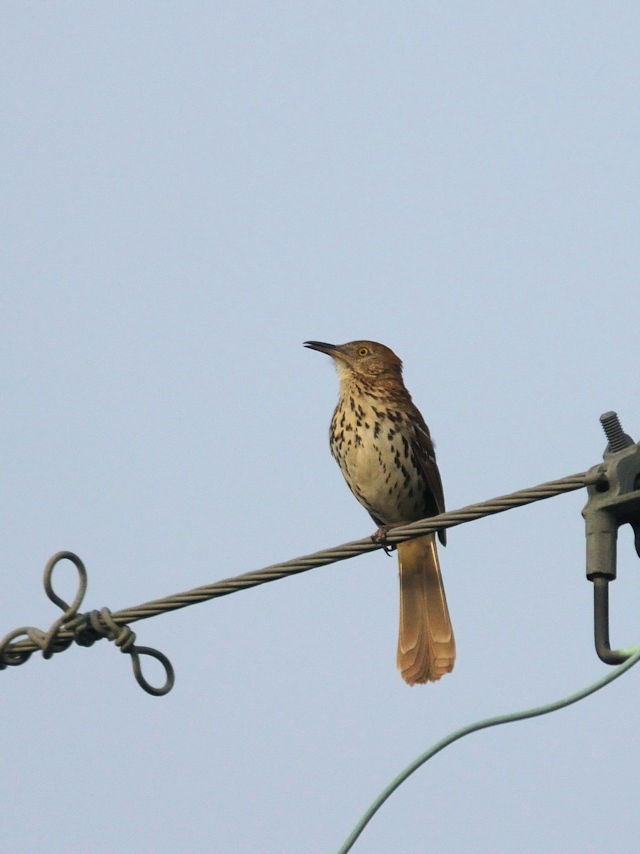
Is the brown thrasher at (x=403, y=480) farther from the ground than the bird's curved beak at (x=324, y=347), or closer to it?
closer to it

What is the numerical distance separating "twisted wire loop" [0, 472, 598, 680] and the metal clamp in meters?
0.60

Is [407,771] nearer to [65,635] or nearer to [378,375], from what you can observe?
[65,635]

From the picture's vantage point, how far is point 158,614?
15.2ft

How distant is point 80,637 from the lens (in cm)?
474

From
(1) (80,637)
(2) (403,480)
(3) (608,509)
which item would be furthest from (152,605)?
(2) (403,480)

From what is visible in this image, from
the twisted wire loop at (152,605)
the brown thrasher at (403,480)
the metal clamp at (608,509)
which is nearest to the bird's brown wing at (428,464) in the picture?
the brown thrasher at (403,480)

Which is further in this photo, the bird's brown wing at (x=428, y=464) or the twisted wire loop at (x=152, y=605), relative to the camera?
the bird's brown wing at (x=428, y=464)

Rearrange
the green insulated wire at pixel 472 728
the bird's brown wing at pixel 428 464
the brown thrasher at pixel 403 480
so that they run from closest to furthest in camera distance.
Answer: the green insulated wire at pixel 472 728 → the brown thrasher at pixel 403 480 → the bird's brown wing at pixel 428 464

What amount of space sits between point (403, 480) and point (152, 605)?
3.03 metres

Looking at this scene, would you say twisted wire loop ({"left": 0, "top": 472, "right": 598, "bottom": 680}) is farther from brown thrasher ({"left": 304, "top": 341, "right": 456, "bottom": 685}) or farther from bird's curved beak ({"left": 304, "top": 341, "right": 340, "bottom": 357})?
bird's curved beak ({"left": 304, "top": 341, "right": 340, "bottom": 357})

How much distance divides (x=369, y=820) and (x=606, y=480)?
A: 41.0 inches

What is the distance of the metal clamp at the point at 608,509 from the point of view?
3773 mm

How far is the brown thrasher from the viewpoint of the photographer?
285 inches

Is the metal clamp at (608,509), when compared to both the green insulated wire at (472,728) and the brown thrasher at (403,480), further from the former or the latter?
the brown thrasher at (403,480)
